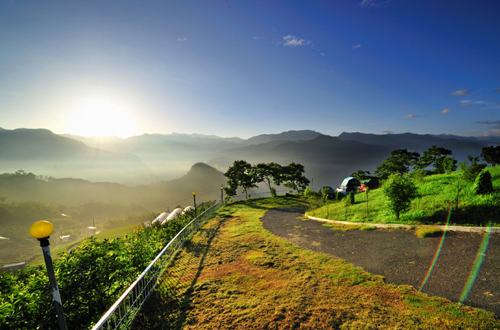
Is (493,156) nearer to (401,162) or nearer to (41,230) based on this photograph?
(401,162)

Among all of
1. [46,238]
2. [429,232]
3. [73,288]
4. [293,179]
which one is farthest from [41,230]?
Answer: [293,179]

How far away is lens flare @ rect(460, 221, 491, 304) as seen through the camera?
16.6 feet

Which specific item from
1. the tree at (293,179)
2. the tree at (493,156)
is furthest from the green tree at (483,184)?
the tree at (293,179)

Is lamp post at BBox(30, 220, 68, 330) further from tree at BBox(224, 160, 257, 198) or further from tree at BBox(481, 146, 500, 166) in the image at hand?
tree at BBox(481, 146, 500, 166)

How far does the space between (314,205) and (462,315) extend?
54.8 feet

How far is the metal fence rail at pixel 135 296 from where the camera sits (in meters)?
4.43

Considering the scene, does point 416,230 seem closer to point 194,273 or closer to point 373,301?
point 373,301

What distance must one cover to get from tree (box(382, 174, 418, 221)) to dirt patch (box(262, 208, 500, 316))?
1675 millimetres

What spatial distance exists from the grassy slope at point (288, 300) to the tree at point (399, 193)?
19.1 feet

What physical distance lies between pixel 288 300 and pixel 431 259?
16.9 feet

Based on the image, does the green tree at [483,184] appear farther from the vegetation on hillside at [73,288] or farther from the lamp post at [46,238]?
the lamp post at [46,238]

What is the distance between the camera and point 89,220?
11856 centimetres

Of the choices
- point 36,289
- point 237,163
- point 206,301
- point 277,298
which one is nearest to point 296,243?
point 277,298

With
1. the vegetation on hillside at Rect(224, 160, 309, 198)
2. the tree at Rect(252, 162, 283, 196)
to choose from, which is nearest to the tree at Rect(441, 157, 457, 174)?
the vegetation on hillside at Rect(224, 160, 309, 198)
